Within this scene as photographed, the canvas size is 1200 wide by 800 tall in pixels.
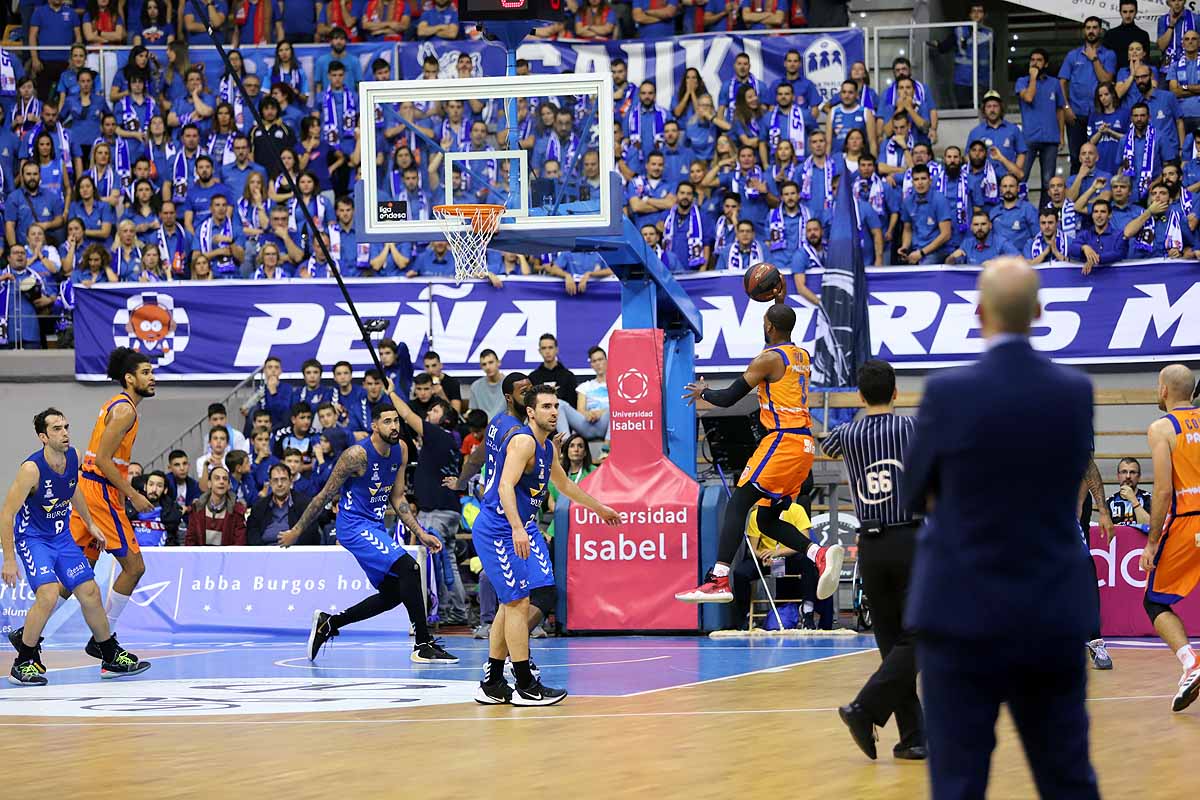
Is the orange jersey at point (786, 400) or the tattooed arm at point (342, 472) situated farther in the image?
the tattooed arm at point (342, 472)

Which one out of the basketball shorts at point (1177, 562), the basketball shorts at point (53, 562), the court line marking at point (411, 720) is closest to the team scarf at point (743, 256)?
the basketball shorts at point (53, 562)

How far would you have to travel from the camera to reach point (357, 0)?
2550 centimetres

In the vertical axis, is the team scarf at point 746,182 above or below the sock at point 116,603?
above

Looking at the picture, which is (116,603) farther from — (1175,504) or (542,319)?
(1175,504)

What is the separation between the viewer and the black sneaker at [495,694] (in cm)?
1051

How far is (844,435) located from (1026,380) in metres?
3.47

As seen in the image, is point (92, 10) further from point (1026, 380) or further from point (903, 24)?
point (1026, 380)

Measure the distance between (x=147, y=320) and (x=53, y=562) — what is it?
9030 millimetres

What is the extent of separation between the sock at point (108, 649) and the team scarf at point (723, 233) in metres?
10.3

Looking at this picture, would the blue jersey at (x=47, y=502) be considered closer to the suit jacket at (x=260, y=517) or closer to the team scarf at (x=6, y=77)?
the suit jacket at (x=260, y=517)

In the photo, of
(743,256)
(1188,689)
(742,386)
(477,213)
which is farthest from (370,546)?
(743,256)

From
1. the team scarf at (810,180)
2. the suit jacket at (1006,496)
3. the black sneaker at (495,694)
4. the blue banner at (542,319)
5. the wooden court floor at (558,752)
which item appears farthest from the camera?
the team scarf at (810,180)

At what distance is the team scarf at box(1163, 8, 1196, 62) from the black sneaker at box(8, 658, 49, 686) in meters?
16.4

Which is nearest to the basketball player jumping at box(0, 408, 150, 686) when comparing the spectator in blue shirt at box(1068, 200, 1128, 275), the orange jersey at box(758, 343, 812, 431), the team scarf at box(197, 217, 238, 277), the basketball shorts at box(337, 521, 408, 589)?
the basketball shorts at box(337, 521, 408, 589)
